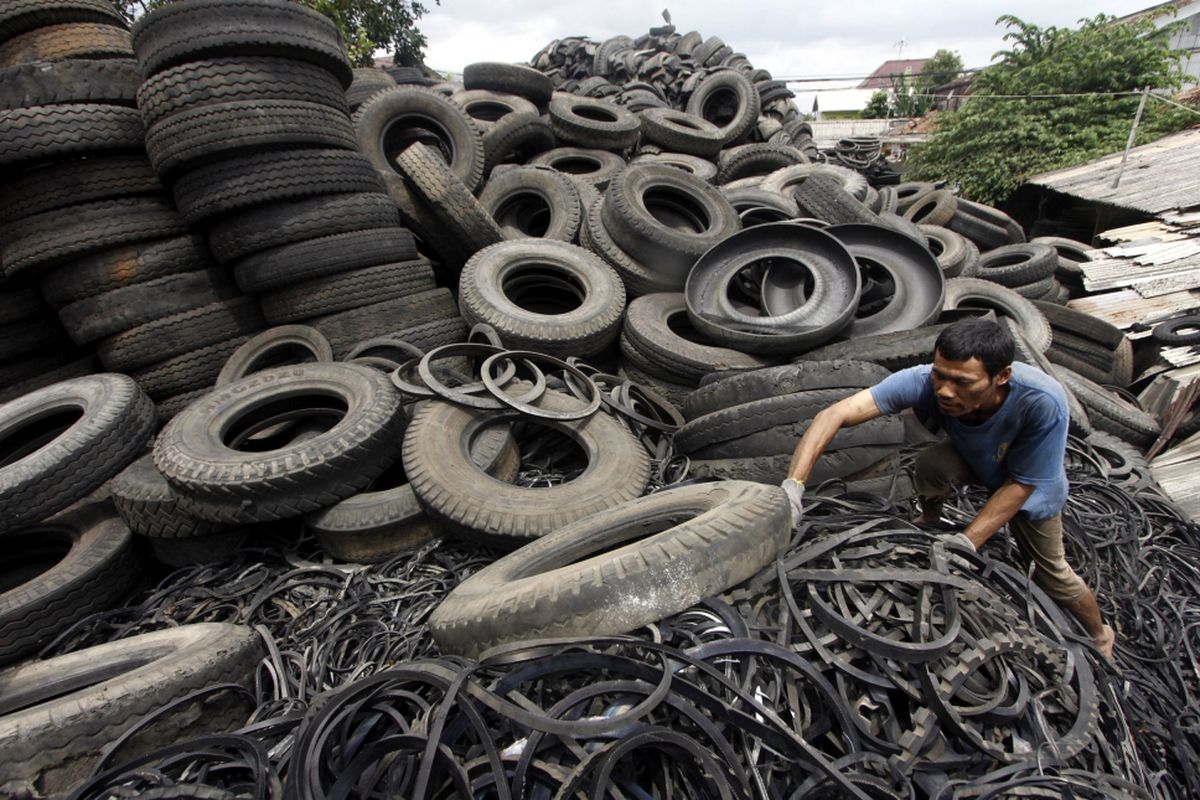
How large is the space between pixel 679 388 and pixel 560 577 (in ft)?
9.53

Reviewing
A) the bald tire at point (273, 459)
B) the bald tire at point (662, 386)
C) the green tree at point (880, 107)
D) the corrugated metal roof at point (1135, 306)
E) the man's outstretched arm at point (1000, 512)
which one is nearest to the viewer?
the man's outstretched arm at point (1000, 512)

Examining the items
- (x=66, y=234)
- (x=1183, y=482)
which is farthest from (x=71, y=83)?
(x=1183, y=482)

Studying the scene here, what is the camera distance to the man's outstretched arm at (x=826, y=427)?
2.63 meters

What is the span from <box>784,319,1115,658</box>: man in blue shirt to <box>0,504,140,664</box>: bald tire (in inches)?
153

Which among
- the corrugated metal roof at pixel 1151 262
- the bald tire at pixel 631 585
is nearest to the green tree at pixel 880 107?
the corrugated metal roof at pixel 1151 262

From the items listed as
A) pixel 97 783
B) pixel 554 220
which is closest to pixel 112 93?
pixel 554 220

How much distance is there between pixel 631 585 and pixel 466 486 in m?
1.60

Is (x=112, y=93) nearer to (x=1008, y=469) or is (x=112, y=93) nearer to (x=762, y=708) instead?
(x=762, y=708)

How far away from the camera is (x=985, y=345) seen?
2182 mm

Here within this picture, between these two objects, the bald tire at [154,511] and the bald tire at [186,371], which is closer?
the bald tire at [154,511]

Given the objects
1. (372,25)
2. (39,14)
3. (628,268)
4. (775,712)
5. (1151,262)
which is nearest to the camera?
(775,712)

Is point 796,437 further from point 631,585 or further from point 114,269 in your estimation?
point 114,269

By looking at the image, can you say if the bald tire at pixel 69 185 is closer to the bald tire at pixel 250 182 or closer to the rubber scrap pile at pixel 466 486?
the rubber scrap pile at pixel 466 486

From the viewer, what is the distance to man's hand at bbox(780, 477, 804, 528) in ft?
7.94
